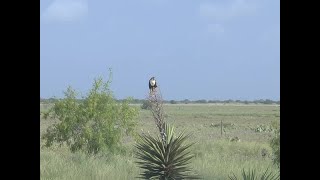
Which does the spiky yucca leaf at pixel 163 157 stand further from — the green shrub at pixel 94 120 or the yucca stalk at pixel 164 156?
the green shrub at pixel 94 120

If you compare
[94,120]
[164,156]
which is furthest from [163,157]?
[94,120]

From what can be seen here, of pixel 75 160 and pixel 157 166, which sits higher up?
pixel 157 166

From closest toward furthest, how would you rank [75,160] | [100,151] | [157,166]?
1. [157,166]
2. [75,160]
3. [100,151]

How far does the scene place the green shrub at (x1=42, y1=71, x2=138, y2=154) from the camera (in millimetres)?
13133

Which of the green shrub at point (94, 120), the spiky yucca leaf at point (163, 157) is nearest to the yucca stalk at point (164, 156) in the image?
the spiky yucca leaf at point (163, 157)

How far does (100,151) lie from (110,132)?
56 cm

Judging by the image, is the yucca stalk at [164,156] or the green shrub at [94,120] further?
the green shrub at [94,120]

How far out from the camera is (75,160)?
1142 cm

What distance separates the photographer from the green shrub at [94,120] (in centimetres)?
1313

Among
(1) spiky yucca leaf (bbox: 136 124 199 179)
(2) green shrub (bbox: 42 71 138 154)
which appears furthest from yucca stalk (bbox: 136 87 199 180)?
(2) green shrub (bbox: 42 71 138 154)

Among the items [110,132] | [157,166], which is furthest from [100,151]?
[157,166]
